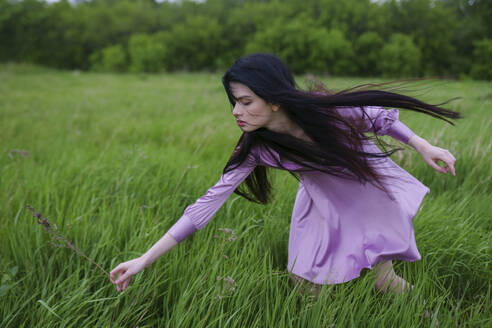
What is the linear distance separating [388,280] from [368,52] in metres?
24.2

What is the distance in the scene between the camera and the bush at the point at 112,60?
33.7m

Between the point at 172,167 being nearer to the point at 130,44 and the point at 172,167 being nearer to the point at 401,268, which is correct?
the point at 401,268

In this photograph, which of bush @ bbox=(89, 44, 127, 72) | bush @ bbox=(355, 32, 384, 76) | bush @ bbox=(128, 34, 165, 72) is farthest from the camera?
bush @ bbox=(89, 44, 127, 72)

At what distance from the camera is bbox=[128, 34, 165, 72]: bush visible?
31.0m

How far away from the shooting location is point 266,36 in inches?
1103

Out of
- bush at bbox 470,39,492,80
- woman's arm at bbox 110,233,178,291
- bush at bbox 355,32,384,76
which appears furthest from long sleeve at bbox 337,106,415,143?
bush at bbox 355,32,384,76

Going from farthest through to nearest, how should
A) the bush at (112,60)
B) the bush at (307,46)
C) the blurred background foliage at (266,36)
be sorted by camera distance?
the bush at (112,60)
the bush at (307,46)
the blurred background foliage at (266,36)

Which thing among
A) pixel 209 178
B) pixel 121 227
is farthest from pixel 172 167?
pixel 121 227

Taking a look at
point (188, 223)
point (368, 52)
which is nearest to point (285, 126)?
point (188, 223)

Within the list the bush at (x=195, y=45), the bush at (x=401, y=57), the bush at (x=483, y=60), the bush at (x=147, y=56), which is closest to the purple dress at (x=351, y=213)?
the bush at (x=483, y=60)

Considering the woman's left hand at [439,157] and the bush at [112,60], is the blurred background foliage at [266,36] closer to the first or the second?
the bush at [112,60]

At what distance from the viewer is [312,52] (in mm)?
26234

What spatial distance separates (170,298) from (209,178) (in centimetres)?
123

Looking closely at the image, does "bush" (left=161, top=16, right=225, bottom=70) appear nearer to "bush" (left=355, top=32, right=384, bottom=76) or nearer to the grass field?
"bush" (left=355, top=32, right=384, bottom=76)
